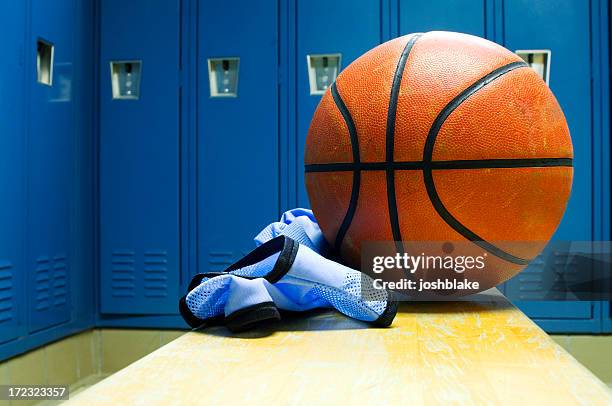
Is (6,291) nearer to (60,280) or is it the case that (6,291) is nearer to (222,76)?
(60,280)

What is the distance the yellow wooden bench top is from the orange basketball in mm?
195

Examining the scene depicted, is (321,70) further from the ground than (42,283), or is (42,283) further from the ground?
(321,70)

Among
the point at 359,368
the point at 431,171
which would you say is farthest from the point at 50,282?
the point at 359,368

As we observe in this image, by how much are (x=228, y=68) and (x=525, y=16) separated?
4.77 feet

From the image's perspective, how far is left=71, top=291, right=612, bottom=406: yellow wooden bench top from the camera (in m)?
0.70

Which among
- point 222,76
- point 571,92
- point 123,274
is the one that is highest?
point 222,76

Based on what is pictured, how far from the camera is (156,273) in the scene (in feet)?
10.5

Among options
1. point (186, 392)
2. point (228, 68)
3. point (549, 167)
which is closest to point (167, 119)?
point (228, 68)

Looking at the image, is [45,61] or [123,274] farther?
[123,274]

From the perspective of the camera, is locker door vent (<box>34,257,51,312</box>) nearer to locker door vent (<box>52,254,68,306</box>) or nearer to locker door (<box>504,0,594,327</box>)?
locker door vent (<box>52,254,68,306</box>)

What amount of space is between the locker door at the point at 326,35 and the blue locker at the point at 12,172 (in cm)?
124

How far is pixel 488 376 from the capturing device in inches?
31.0

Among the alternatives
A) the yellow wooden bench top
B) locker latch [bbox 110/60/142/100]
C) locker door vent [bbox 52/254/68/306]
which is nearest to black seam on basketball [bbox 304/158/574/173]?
the yellow wooden bench top

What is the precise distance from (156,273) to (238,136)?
80 centimetres
